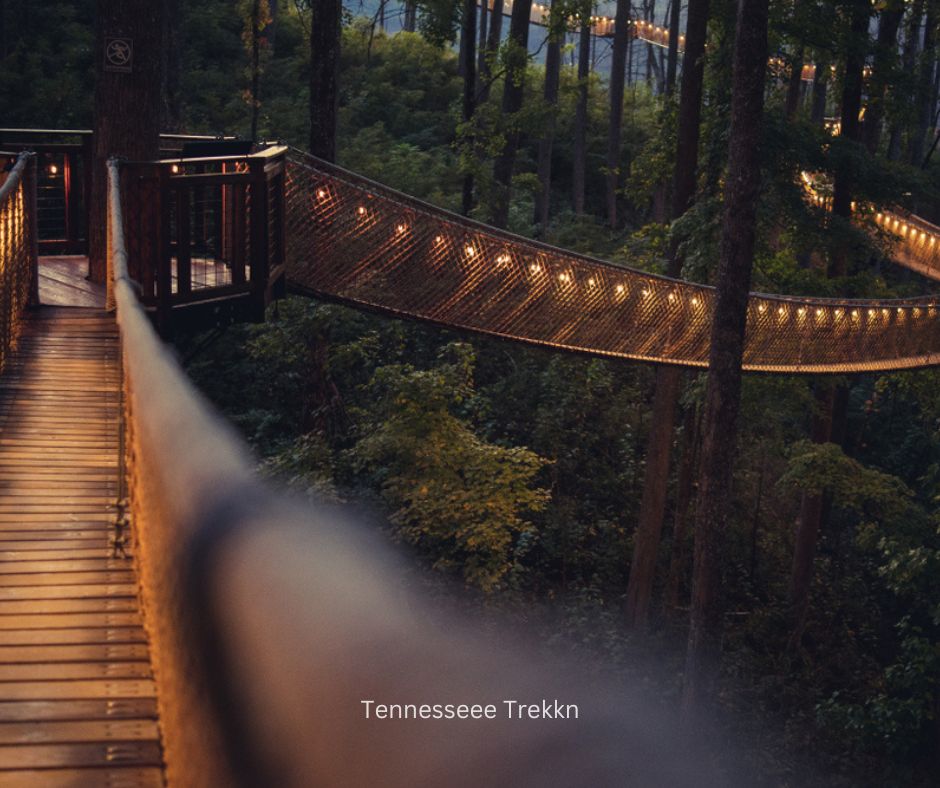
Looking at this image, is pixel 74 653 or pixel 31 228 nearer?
pixel 74 653

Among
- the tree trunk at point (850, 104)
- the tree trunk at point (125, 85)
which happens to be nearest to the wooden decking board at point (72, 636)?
the tree trunk at point (125, 85)

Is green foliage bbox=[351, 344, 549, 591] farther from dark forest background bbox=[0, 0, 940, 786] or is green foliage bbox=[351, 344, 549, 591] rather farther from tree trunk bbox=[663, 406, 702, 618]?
tree trunk bbox=[663, 406, 702, 618]

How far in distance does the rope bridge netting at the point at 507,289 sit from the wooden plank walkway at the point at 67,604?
2.44 metres

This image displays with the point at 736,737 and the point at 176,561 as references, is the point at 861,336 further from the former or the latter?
the point at 176,561

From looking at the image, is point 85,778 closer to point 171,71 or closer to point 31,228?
point 31,228

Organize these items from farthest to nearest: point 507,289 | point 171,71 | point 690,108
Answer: point 171,71, point 690,108, point 507,289

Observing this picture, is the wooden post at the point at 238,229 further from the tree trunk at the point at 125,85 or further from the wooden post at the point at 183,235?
the tree trunk at the point at 125,85

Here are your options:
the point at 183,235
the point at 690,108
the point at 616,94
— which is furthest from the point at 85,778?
the point at 616,94

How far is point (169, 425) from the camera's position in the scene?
116cm

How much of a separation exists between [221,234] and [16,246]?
1.56m

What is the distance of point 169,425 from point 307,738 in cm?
64

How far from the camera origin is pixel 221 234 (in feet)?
23.2

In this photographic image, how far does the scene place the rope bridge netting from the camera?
286 inches

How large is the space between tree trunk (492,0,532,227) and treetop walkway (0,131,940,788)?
20.8 ft
